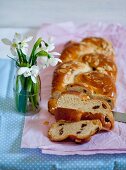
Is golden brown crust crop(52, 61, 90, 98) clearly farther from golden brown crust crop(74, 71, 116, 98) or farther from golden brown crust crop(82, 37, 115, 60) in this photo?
golden brown crust crop(82, 37, 115, 60)

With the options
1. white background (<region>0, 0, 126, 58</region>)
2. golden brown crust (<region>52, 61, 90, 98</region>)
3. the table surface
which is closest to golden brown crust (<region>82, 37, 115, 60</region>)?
golden brown crust (<region>52, 61, 90, 98</region>)

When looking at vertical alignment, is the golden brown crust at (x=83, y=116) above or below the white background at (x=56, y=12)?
below

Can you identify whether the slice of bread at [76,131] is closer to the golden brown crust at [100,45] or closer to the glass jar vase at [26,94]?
the glass jar vase at [26,94]

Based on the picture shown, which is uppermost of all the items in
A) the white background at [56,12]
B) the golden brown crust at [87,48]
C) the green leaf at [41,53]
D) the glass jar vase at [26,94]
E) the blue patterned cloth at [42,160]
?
the white background at [56,12]

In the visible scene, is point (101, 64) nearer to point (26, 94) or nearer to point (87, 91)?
point (87, 91)

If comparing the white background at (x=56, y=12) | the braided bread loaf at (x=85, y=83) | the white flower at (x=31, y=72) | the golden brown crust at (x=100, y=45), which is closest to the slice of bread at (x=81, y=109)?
the braided bread loaf at (x=85, y=83)
